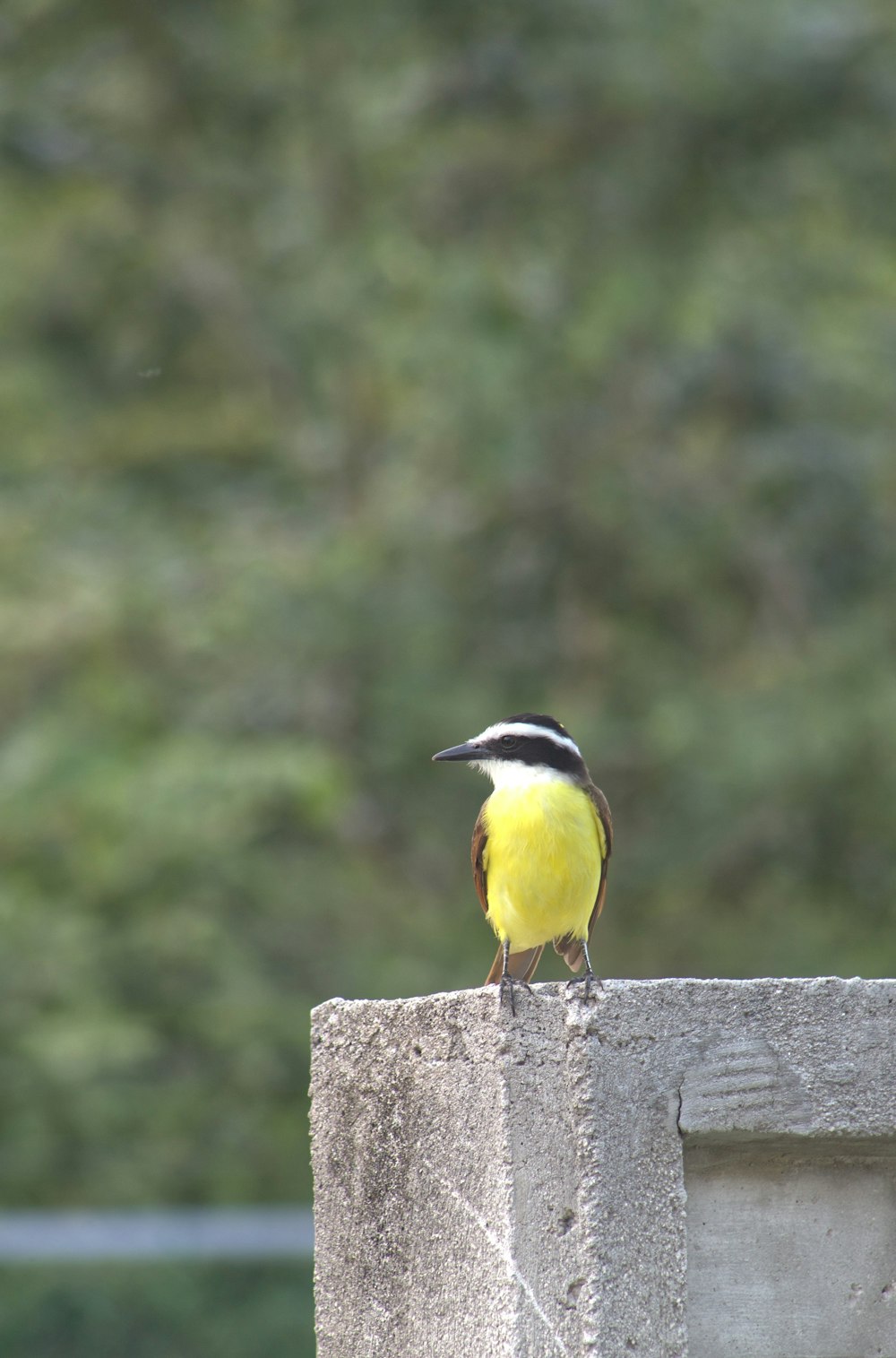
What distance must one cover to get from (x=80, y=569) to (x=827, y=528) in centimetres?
512

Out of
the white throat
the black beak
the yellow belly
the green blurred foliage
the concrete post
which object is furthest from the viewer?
the green blurred foliage

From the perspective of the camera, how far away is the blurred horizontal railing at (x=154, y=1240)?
9.20 metres

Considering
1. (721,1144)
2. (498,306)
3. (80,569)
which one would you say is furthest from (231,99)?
(721,1144)

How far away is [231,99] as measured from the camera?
14312 mm

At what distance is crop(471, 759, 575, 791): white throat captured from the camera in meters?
5.02

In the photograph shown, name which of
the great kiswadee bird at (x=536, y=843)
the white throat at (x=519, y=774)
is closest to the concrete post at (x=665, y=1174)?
the great kiswadee bird at (x=536, y=843)

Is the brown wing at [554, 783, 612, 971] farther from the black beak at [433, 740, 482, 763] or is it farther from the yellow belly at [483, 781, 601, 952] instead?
the black beak at [433, 740, 482, 763]

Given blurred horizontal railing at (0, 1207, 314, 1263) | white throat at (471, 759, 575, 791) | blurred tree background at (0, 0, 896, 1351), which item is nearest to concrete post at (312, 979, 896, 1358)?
white throat at (471, 759, 575, 791)

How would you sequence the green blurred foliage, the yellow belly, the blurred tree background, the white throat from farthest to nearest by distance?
the blurred tree background
the green blurred foliage
the white throat
the yellow belly

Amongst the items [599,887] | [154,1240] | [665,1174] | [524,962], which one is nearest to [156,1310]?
[154,1240]

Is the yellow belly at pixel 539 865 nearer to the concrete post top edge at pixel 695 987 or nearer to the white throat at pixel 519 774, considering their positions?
the white throat at pixel 519 774

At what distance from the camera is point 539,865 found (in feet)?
15.5

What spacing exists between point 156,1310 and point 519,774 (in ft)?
17.7

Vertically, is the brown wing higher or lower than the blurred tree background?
lower
